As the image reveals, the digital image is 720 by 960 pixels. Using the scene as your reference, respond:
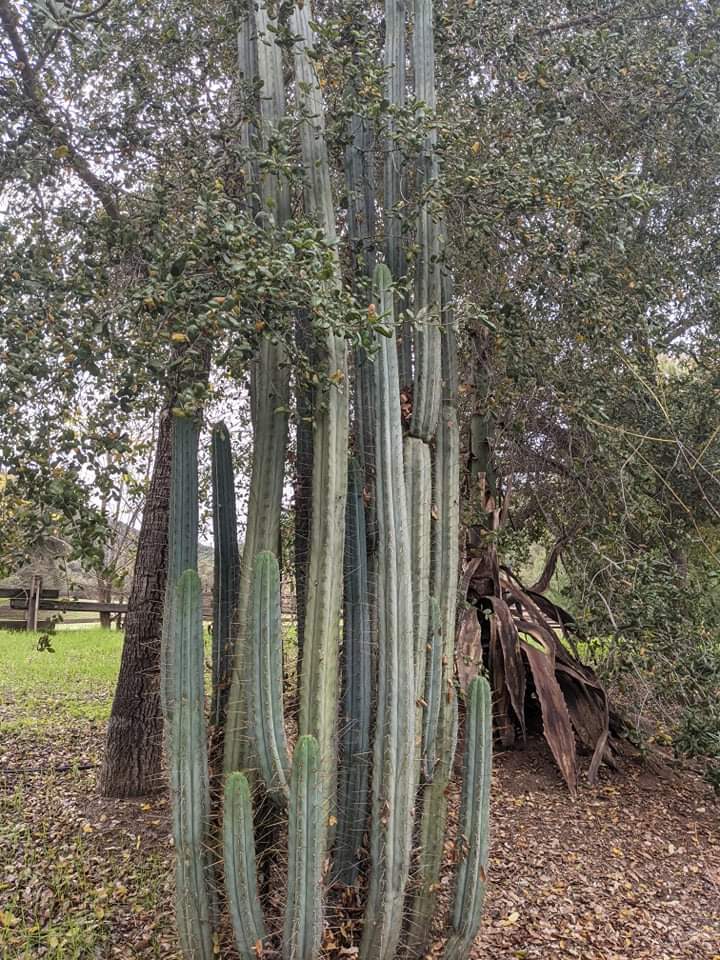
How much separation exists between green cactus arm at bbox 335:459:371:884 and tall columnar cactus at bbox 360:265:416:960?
90 millimetres

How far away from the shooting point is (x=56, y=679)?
8766 mm

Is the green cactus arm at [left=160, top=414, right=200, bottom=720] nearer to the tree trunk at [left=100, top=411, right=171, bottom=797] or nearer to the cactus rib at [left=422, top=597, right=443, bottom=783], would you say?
the cactus rib at [left=422, top=597, right=443, bottom=783]

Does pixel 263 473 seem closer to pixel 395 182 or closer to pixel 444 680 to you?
pixel 444 680

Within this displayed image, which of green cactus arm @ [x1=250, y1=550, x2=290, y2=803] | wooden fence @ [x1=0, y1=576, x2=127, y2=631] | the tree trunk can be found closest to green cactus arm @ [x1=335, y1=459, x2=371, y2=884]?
green cactus arm @ [x1=250, y1=550, x2=290, y2=803]

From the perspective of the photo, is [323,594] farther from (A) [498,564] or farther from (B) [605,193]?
(A) [498,564]

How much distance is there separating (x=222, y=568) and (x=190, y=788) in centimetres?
81

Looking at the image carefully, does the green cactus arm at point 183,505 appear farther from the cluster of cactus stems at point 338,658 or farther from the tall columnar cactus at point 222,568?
the tall columnar cactus at point 222,568

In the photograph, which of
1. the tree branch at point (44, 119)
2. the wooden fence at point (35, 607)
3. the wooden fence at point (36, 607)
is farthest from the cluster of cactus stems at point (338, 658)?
the wooden fence at point (36, 607)

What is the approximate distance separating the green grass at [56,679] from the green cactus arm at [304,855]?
3821mm

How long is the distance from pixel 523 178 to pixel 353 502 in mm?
1532

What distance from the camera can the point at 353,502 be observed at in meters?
3.05

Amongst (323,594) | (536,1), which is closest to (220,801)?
(323,594)

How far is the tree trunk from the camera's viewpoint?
4676 millimetres

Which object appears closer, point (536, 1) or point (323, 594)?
point (323, 594)
